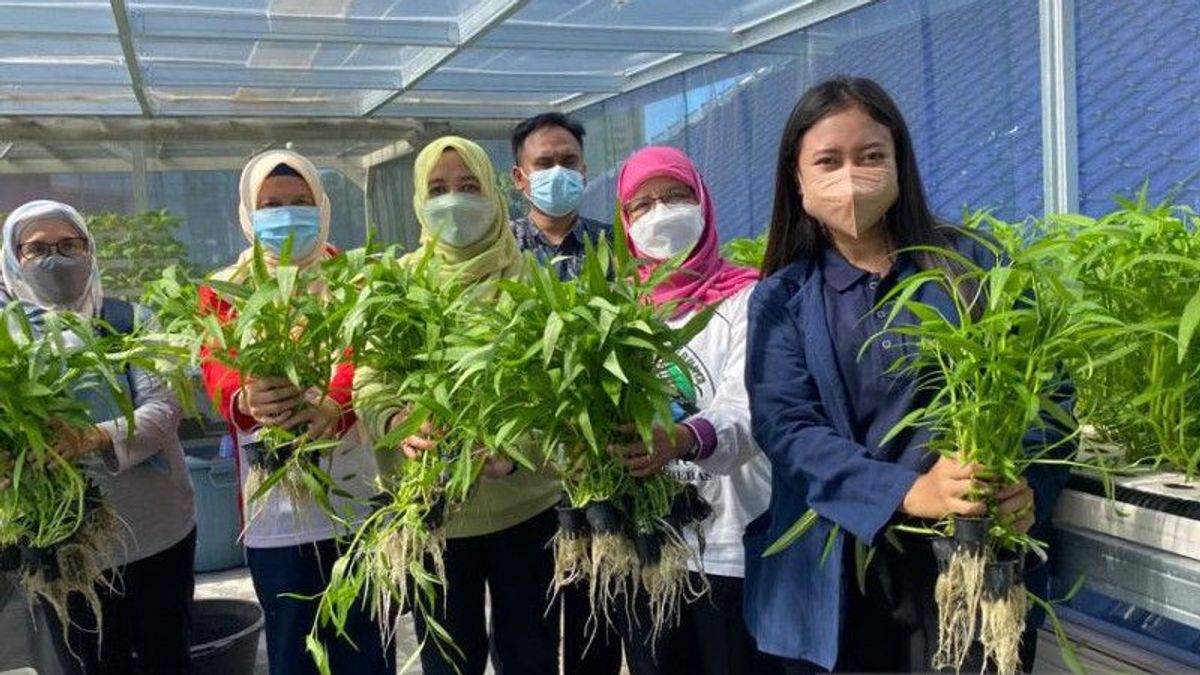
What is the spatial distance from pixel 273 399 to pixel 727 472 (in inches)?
30.2

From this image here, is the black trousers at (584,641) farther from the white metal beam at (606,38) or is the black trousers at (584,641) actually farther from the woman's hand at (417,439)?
the white metal beam at (606,38)

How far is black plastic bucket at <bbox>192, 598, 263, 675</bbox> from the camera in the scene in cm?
250

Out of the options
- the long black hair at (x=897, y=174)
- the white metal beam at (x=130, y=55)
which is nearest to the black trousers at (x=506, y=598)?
the long black hair at (x=897, y=174)

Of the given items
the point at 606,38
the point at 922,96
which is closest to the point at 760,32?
the point at 606,38

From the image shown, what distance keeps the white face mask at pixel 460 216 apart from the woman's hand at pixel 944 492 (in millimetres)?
1063

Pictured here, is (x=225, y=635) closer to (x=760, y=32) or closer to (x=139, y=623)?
(x=139, y=623)

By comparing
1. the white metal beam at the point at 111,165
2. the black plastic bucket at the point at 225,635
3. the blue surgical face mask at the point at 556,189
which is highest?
the white metal beam at the point at 111,165

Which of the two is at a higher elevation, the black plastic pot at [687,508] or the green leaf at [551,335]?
the green leaf at [551,335]

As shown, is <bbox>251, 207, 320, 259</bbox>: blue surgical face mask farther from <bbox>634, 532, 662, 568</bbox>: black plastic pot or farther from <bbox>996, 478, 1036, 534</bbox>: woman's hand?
<bbox>996, 478, 1036, 534</bbox>: woman's hand

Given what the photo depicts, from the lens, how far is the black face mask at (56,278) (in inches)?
73.9

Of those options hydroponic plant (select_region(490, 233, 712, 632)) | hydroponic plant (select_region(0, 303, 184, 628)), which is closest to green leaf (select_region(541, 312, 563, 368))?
hydroponic plant (select_region(490, 233, 712, 632))

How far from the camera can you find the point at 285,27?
176 inches

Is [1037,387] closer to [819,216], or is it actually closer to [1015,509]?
[1015,509]

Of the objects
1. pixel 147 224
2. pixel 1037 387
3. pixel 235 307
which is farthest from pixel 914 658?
pixel 147 224
